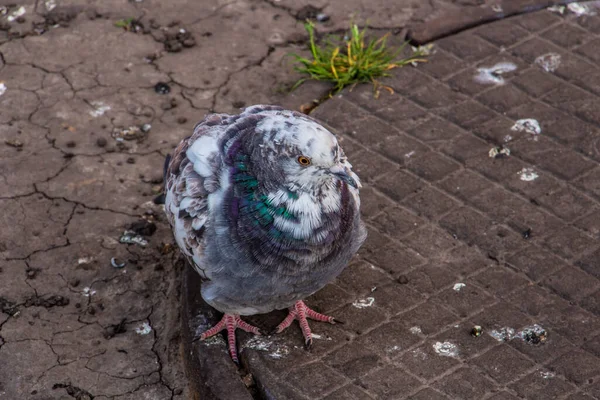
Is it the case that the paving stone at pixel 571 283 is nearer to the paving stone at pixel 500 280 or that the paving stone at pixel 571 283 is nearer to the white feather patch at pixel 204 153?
the paving stone at pixel 500 280

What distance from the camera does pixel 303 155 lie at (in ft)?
12.1

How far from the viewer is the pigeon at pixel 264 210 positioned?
3.79m

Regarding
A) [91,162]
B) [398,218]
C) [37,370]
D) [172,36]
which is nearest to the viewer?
[37,370]

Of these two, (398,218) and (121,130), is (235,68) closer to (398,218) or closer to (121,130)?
(121,130)

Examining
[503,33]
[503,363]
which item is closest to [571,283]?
[503,363]

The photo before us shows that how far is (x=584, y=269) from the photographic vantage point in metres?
4.66

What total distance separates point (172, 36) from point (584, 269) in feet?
11.3

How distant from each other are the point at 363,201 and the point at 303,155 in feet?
4.75

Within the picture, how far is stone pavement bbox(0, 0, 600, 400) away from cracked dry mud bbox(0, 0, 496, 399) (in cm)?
1

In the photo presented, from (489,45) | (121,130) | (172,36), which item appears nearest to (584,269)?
(489,45)

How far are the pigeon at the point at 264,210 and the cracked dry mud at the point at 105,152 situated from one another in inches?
30.7

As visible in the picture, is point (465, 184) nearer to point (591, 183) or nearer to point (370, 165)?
point (370, 165)

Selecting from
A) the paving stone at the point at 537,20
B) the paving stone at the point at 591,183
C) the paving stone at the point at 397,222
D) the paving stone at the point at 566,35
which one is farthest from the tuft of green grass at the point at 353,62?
the paving stone at the point at 591,183

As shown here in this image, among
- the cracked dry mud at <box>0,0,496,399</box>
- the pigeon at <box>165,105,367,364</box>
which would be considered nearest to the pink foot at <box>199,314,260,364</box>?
the pigeon at <box>165,105,367,364</box>
